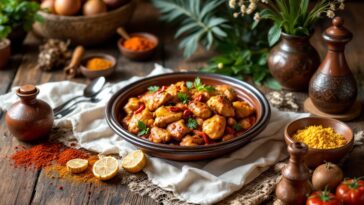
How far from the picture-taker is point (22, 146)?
2.88 m

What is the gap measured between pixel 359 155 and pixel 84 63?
5.98ft

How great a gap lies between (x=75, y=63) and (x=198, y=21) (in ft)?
2.83

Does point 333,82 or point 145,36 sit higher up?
point 333,82

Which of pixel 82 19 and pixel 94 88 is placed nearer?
pixel 94 88

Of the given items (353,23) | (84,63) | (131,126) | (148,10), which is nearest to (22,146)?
(131,126)

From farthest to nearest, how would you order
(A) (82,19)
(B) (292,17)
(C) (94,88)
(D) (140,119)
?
(A) (82,19) → (C) (94,88) → (B) (292,17) → (D) (140,119)

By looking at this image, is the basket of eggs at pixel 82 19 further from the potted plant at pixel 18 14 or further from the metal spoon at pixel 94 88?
the metal spoon at pixel 94 88

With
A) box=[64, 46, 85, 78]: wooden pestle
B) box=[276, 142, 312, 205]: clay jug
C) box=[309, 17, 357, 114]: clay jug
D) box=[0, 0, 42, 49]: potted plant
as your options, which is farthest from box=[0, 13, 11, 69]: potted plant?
box=[276, 142, 312, 205]: clay jug

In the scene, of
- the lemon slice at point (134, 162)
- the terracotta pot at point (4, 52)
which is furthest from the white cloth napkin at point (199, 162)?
the terracotta pot at point (4, 52)

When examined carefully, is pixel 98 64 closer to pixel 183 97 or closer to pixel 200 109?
pixel 183 97

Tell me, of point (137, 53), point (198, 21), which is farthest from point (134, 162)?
point (198, 21)

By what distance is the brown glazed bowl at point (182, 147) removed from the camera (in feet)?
8.32

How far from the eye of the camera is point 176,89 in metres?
2.86

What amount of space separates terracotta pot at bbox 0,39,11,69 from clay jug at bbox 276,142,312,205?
2149 mm
